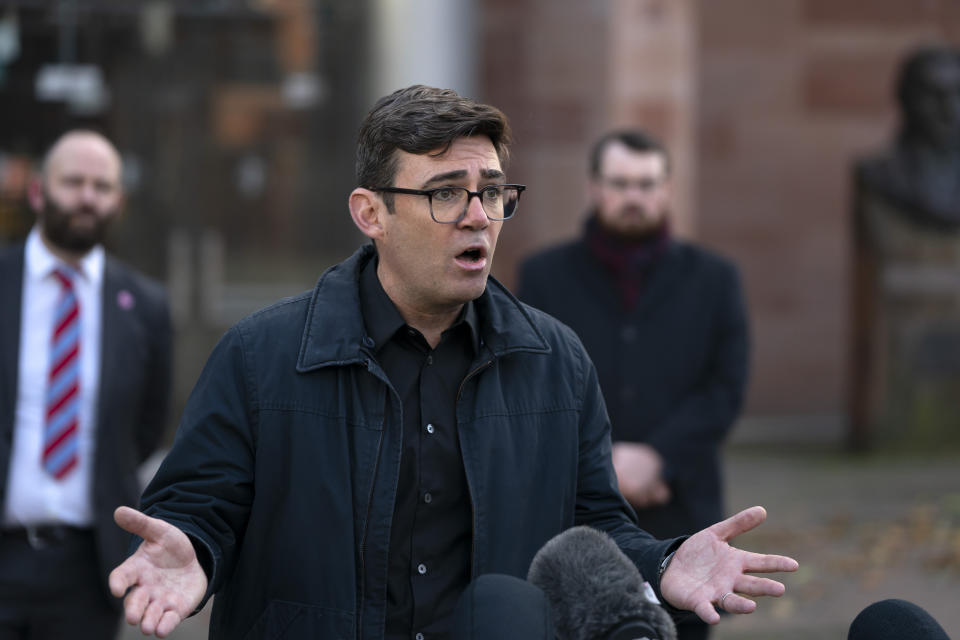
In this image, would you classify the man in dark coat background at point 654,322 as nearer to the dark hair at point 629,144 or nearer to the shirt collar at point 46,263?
the dark hair at point 629,144

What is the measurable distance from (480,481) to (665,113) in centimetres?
669

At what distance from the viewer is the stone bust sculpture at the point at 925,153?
37.4ft

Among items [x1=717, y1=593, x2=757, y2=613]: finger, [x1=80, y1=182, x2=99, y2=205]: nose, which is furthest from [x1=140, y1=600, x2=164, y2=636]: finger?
[x1=80, y1=182, x2=99, y2=205]: nose

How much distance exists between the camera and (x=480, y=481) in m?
3.23

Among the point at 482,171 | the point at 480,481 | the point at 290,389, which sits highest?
the point at 482,171

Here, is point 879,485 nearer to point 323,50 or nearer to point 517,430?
point 323,50

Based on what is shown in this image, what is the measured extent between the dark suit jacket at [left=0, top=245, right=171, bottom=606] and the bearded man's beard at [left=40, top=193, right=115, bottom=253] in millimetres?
134

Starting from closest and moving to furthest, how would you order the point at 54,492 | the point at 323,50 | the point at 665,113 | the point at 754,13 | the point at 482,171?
the point at 482,171 → the point at 54,492 → the point at 665,113 → the point at 323,50 → the point at 754,13

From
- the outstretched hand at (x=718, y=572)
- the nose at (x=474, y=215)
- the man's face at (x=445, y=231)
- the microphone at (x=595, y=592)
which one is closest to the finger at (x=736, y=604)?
the outstretched hand at (x=718, y=572)

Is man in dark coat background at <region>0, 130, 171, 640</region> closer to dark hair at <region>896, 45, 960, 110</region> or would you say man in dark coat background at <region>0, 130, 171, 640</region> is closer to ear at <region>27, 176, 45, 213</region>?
ear at <region>27, 176, 45, 213</region>

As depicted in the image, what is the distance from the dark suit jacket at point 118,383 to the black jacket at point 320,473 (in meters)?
1.85

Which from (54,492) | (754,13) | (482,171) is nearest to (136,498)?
(54,492)

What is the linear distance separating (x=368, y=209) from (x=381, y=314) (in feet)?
0.83

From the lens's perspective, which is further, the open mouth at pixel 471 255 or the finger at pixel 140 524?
the open mouth at pixel 471 255
